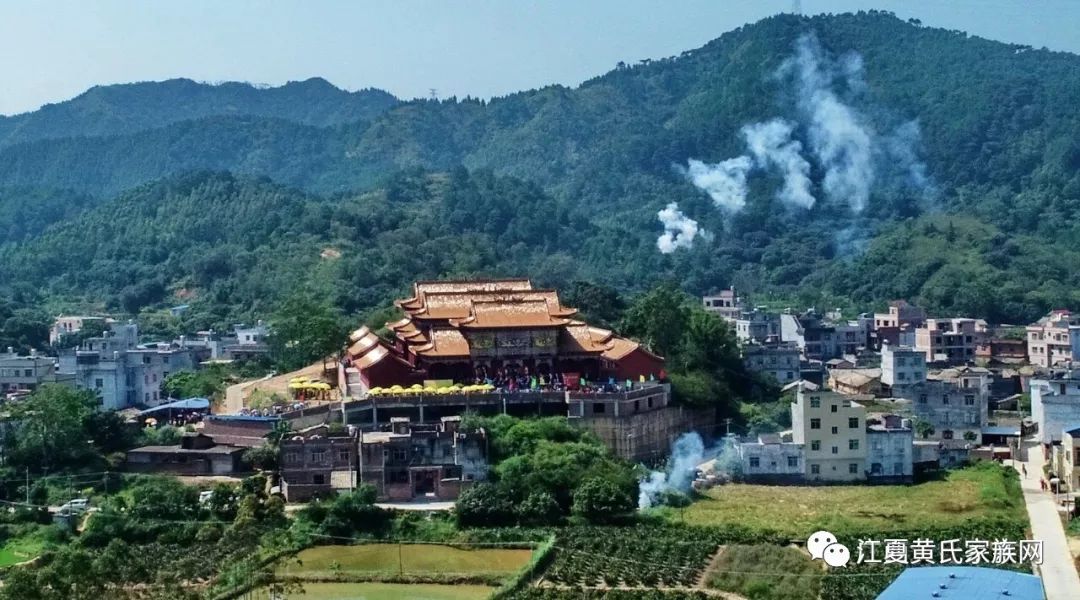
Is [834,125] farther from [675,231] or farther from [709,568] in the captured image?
[709,568]

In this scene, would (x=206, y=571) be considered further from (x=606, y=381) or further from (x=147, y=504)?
(x=606, y=381)

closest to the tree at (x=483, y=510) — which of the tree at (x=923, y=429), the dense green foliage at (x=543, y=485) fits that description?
the dense green foliage at (x=543, y=485)

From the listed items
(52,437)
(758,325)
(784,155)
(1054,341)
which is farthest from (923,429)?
(784,155)

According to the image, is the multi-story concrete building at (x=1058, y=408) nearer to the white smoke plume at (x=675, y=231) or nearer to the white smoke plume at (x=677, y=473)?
the white smoke plume at (x=677, y=473)

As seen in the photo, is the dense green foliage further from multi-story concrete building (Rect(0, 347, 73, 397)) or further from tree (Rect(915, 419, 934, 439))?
multi-story concrete building (Rect(0, 347, 73, 397))

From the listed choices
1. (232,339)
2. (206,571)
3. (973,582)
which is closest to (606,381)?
(206,571)
